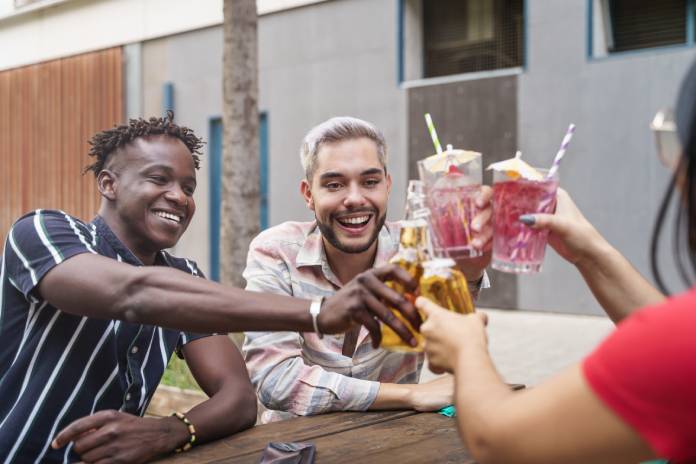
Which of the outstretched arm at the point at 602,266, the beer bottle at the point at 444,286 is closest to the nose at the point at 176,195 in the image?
the beer bottle at the point at 444,286

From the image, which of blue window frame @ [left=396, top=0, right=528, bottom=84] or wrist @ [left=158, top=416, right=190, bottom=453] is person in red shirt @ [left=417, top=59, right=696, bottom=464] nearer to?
wrist @ [left=158, top=416, right=190, bottom=453]

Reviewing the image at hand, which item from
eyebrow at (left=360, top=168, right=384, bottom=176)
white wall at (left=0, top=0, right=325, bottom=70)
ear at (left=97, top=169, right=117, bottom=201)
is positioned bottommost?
ear at (left=97, top=169, right=117, bottom=201)

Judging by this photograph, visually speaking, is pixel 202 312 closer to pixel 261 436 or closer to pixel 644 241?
pixel 261 436

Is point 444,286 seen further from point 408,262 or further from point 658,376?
point 658,376

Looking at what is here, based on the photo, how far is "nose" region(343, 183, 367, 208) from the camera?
283cm

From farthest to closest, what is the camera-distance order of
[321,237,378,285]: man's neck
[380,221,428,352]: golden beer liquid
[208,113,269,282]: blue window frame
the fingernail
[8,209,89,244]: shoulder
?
[208,113,269,282]: blue window frame → [321,237,378,285]: man's neck → [8,209,89,244]: shoulder → the fingernail → [380,221,428,352]: golden beer liquid

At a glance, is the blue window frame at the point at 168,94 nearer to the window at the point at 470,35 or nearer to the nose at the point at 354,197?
the window at the point at 470,35

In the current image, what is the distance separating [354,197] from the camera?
112 inches

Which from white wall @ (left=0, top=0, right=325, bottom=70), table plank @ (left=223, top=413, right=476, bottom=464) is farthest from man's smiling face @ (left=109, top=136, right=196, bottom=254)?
white wall @ (left=0, top=0, right=325, bottom=70)

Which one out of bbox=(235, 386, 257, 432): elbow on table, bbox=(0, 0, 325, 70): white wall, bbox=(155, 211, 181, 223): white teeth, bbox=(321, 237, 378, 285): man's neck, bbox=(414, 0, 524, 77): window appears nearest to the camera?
bbox=(235, 386, 257, 432): elbow on table

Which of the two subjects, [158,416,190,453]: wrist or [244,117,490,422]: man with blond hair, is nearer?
[158,416,190,453]: wrist

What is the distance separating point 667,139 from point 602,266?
2.58 ft

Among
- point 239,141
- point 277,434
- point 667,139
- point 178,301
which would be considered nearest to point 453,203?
point 667,139

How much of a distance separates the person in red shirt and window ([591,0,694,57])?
7834 mm
